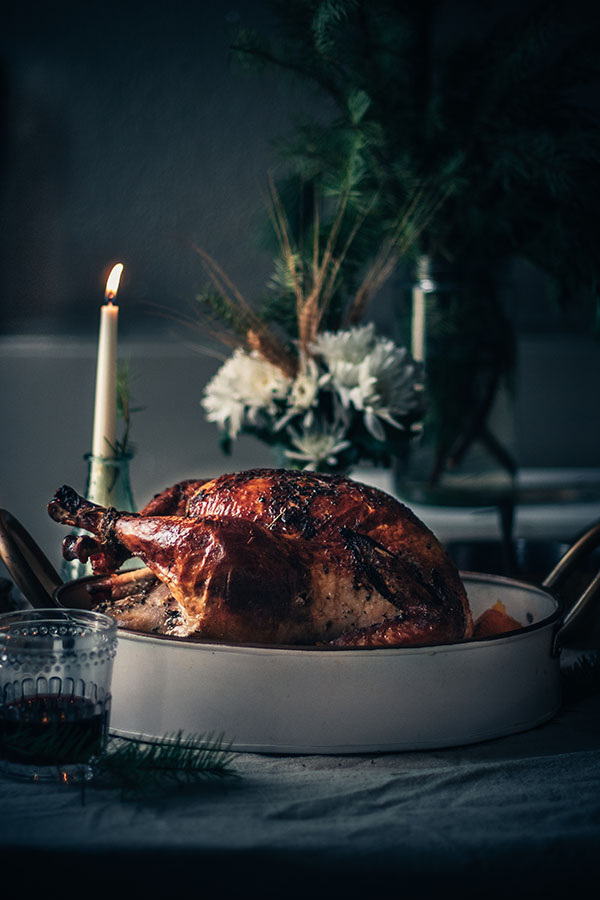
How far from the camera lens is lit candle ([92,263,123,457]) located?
1.03m

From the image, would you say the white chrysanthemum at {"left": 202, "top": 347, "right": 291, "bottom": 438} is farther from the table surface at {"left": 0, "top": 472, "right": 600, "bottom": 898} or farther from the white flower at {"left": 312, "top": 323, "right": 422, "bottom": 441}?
the table surface at {"left": 0, "top": 472, "right": 600, "bottom": 898}

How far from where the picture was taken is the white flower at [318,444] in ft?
4.57

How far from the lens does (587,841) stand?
594 millimetres

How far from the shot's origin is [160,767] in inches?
27.0

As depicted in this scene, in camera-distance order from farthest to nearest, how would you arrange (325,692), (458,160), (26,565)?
1. (458,160)
2. (26,565)
3. (325,692)

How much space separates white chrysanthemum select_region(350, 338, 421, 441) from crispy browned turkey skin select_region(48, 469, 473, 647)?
Result: 0.48 m

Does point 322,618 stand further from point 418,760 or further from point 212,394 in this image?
point 212,394

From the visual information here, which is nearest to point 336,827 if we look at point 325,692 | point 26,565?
point 325,692

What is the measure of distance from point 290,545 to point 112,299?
0.40m

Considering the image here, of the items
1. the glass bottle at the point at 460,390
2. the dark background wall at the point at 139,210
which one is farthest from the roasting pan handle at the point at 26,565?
the dark background wall at the point at 139,210

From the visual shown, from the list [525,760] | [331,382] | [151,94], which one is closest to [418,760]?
[525,760]

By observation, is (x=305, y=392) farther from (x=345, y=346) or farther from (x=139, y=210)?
(x=139, y=210)

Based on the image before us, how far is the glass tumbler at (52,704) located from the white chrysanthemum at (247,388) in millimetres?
733

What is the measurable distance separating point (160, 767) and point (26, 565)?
274 mm
